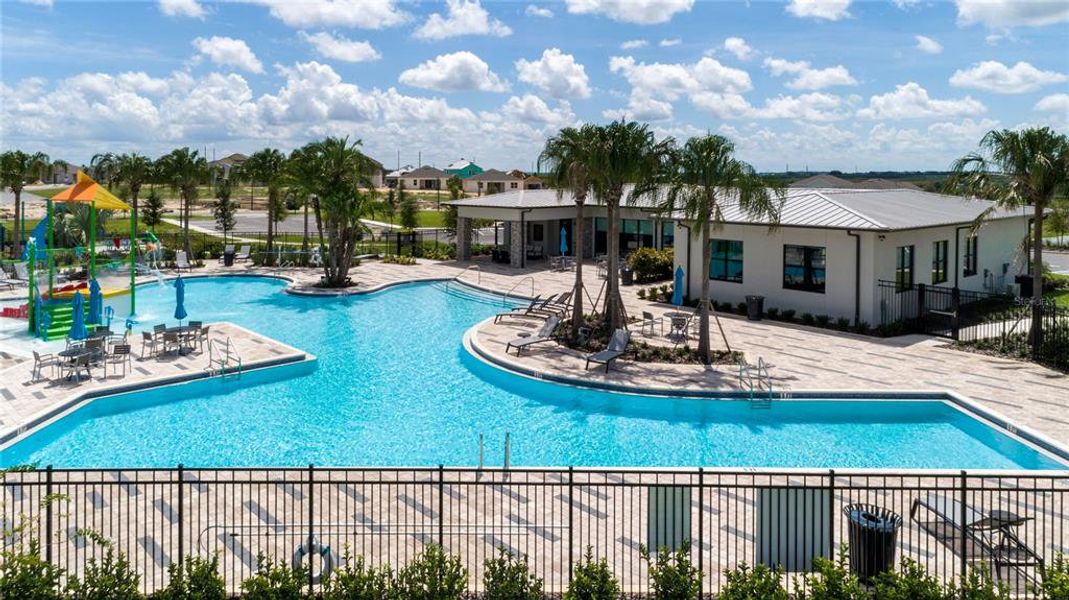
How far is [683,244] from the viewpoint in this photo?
29656 mm

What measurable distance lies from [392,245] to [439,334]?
22759 mm

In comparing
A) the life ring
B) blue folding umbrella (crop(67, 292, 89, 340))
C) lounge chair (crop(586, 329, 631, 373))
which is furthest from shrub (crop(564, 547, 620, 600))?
blue folding umbrella (crop(67, 292, 89, 340))

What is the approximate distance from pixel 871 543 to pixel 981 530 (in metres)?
1.53

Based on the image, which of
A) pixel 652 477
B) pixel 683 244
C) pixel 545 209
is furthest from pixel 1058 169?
pixel 545 209

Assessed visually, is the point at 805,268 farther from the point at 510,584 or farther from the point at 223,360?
the point at 510,584

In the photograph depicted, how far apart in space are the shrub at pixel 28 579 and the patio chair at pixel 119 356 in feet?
39.4

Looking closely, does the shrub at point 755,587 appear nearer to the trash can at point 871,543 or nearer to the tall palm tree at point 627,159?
the trash can at point 871,543

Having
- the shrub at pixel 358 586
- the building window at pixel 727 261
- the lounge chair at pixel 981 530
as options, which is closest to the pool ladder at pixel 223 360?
the shrub at pixel 358 586

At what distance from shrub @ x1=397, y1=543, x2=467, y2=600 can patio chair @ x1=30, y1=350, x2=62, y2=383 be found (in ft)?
45.6

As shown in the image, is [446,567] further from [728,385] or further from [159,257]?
[159,257]

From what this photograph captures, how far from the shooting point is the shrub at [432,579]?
831 centimetres

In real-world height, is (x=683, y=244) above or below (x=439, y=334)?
above

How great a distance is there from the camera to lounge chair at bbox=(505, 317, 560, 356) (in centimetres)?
2139

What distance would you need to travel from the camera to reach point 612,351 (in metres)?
20.0
